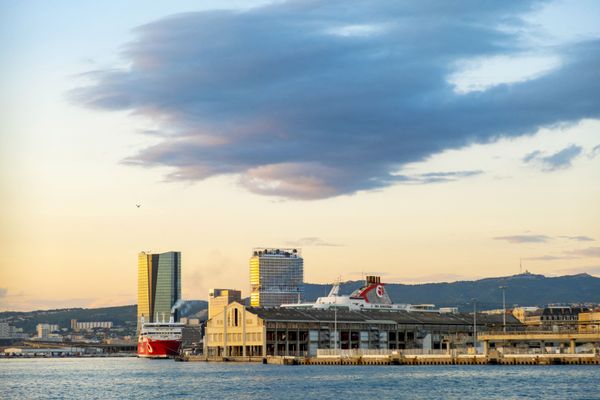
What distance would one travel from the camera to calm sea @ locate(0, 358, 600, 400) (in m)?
103

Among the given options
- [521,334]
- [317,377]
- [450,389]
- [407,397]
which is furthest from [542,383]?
[521,334]

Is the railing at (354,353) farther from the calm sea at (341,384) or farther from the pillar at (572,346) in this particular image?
the pillar at (572,346)

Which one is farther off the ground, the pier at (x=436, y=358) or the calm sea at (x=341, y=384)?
the pier at (x=436, y=358)

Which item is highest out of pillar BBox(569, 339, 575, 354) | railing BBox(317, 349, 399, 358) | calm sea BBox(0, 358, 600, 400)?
pillar BBox(569, 339, 575, 354)

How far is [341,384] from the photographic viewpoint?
119062 mm

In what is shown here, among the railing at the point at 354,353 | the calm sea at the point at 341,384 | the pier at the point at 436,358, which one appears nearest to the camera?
the calm sea at the point at 341,384

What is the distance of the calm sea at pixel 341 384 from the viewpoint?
103 meters

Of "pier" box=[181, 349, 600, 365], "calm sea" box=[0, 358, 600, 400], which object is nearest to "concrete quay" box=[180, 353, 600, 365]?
"pier" box=[181, 349, 600, 365]

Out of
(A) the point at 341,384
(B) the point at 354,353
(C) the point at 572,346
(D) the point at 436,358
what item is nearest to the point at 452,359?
(D) the point at 436,358

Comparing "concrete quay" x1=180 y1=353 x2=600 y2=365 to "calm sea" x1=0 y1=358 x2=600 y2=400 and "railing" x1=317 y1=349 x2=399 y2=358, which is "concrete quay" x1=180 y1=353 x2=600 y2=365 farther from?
"calm sea" x1=0 y1=358 x2=600 y2=400

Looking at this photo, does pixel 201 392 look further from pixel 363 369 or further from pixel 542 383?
pixel 363 369

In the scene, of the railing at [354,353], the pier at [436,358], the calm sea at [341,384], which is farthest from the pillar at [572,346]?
the railing at [354,353]

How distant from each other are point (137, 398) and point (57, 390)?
2291 cm

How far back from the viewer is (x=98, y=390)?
4843 inches
